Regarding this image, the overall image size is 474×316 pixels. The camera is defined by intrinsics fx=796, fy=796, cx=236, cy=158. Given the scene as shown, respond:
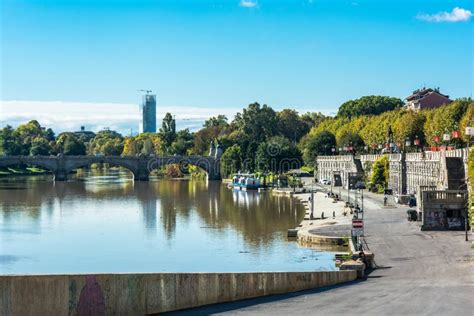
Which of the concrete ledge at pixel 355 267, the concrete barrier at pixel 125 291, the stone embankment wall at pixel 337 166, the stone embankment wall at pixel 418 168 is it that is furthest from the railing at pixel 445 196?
the stone embankment wall at pixel 337 166

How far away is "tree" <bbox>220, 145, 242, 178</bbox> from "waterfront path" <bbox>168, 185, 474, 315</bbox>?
130 metres

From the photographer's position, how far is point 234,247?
60781mm

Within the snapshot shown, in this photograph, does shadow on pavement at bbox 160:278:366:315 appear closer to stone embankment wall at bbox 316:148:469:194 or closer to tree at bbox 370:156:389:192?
stone embankment wall at bbox 316:148:469:194

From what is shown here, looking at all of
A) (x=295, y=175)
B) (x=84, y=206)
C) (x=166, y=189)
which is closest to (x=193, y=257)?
(x=84, y=206)

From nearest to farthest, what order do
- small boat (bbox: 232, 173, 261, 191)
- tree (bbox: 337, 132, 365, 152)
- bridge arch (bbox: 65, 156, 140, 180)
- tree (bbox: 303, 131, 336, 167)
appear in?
small boat (bbox: 232, 173, 261, 191)
tree (bbox: 337, 132, 365, 152)
bridge arch (bbox: 65, 156, 140, 180)
tree (bbox: 303, 131, 336, 167)

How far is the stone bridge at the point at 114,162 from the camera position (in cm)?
17312

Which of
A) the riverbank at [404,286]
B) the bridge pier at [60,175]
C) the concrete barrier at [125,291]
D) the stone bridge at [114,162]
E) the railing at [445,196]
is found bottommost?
the riverbank at [404,286]

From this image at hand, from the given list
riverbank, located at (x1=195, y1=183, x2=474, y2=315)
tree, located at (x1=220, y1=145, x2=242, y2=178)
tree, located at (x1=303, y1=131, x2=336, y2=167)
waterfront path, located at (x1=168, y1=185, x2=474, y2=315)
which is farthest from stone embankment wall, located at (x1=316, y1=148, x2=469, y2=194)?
tree, located at (x1=220, y1=145, x2=242, y2=178)

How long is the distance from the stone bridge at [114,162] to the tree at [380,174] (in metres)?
78.7

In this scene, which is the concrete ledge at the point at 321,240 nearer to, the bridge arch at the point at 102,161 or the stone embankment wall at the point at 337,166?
the stone embankment wall at the point at 337,166

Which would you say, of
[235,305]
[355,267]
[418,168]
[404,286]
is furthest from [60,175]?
[235,305]

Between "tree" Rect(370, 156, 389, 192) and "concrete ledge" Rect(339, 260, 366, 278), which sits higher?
"tree" Rect(370, 156, 389, 192)

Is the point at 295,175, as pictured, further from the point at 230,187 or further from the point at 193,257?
the point at 193,257

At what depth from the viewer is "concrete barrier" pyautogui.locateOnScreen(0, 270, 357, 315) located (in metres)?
22.7
